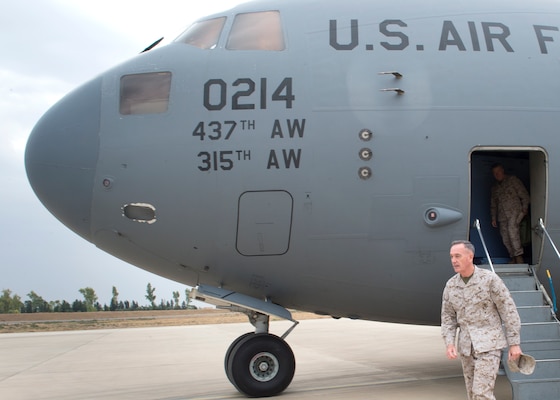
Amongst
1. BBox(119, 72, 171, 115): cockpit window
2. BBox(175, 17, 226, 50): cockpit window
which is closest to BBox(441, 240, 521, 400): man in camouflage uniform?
BBox(119, 72, 171, 115): cockpit window

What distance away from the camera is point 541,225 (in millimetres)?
7406

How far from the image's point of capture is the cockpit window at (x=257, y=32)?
25.2ft

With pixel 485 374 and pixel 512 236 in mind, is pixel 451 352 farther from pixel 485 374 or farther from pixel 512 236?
pixel 512 236

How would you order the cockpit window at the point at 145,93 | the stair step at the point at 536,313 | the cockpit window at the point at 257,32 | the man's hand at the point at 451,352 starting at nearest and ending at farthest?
1. the man's hand at the point at 451,352
2. the stair step at the point at 536,313
3. the cockpit window at the point at 145,93
4. the cockpit window at the point at 257,32

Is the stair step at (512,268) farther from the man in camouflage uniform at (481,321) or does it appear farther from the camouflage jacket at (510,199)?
the man in camouflage uniform at (481,321)

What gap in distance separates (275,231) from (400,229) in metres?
1.44

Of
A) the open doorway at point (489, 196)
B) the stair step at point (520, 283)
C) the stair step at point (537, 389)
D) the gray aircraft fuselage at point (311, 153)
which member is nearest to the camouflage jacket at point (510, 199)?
the gray aircraft fuselage at point (311, 153)

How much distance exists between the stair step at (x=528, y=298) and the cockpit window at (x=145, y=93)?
4.49 metres

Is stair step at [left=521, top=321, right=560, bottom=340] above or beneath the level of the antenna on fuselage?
beneath

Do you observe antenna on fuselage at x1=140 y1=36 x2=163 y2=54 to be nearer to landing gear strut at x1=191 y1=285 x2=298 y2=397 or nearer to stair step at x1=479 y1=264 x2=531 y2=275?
landing gear strut at x1=191 y1=285 x2=298 y2=397

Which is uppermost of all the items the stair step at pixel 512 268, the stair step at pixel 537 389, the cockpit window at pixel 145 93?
the cockpit window at pixel 145 93

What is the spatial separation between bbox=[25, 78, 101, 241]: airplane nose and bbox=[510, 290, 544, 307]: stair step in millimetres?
4920

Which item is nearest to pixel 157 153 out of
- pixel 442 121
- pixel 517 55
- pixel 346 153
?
pixel 346 153

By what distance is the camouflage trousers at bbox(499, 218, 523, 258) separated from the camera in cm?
780
